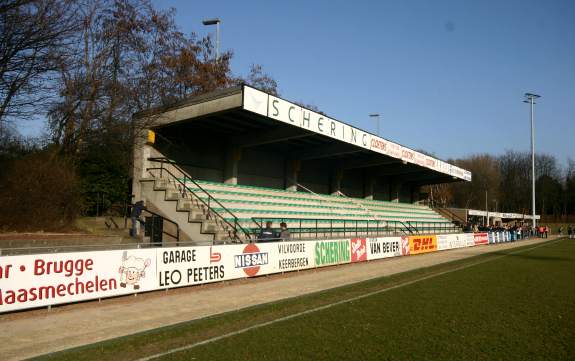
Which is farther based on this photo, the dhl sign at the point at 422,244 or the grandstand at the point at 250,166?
the dhl sign at the point at 422,244

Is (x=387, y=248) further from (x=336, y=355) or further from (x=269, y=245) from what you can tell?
(x=336, y=355)

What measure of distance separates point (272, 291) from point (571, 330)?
292 inches

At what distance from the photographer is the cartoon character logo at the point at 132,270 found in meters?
11.6

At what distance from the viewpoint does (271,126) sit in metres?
24.8

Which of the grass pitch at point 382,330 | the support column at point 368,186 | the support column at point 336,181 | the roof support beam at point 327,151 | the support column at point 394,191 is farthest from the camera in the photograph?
the support column at point 394,191

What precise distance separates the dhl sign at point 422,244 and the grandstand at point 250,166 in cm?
219

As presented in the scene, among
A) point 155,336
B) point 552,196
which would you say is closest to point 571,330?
point 155,336

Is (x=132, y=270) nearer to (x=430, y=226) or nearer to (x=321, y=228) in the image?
(x=321, y=228)

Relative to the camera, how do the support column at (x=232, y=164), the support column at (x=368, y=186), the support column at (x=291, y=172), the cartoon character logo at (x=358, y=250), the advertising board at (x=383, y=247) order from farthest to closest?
1. the support column at (x=368, y=186)
2. the support column at (x=291, y=172)
3. the support column at (x=232, y=164)
4. the advertising board at (x=383, y=247)
5. the cartoon character logo at (x=358, y=250)

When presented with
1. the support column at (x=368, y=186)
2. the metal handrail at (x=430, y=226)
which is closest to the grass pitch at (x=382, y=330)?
the metal handrail at (x=430, y=226)

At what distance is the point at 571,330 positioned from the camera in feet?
26.3

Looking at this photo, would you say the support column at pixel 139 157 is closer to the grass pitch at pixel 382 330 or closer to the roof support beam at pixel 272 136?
the roof support beam at pixel 272 136

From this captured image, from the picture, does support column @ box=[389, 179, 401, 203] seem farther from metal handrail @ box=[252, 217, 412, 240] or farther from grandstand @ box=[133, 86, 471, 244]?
metal handrail @ box=[252, 217, 412, 240]

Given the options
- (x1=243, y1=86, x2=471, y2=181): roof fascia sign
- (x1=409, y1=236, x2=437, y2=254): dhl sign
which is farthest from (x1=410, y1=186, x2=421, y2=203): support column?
(x1=409, y1=236, x2=437, y2=254): dhl sign
